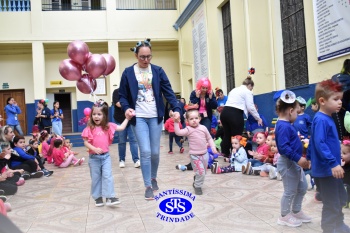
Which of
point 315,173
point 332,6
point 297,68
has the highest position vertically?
point 332,6

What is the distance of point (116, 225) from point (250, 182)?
2242 millimetres

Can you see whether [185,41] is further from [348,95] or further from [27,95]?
[348,95]

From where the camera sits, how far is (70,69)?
7406mm

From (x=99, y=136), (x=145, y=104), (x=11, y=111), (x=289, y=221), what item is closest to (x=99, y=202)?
(x=99, y=136)

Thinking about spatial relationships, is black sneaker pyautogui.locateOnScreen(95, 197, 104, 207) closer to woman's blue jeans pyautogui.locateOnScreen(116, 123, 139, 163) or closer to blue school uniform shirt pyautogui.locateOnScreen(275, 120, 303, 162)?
blue school uniform shirt pyautogui.locateOnScreen(275, 120, 303, 162)

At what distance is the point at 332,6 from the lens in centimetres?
584

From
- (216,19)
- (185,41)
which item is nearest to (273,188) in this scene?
(216,19)

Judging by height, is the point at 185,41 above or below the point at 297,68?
above

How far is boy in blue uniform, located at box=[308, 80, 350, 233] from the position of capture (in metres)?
2.58

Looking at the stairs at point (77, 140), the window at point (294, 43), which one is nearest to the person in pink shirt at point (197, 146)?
the window at point (294, 43)

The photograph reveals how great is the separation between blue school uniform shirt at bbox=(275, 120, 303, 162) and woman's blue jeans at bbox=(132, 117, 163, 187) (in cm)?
153

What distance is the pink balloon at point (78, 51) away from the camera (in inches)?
288

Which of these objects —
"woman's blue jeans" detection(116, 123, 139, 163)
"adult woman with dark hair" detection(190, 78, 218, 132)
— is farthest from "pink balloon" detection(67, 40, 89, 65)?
"adult woman with dark hair" detection(190, 78, 218, 132)

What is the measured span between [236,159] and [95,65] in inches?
143
